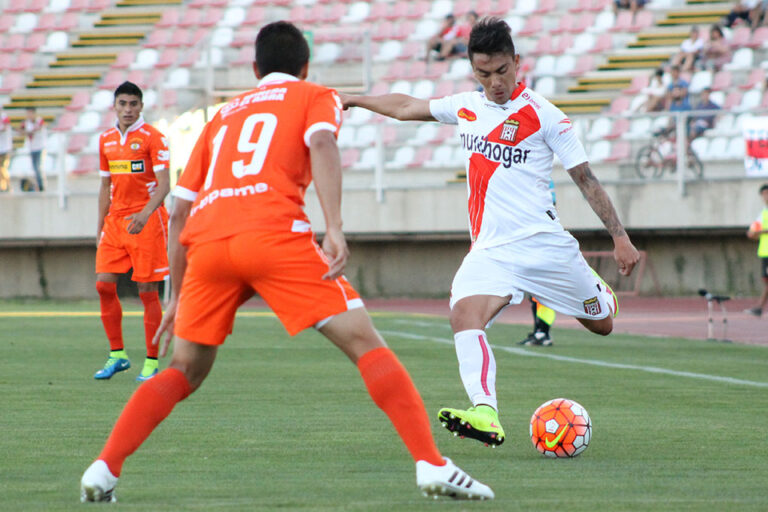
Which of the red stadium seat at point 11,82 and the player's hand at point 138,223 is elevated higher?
the red stadium seat at point 11,82

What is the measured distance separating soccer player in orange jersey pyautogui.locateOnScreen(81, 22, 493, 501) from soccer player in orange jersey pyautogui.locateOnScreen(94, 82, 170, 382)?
5.66 metres

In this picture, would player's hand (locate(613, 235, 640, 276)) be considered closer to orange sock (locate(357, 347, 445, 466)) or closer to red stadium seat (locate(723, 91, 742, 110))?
orange sock (locate(357, 347, 445, 466))

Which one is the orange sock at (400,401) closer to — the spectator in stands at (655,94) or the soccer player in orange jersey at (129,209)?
the soccer player in orange jersey at (129,209)

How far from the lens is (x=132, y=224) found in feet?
33.9

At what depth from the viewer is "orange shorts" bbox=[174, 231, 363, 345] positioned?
4.93 metres

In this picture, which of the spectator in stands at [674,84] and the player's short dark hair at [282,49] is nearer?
the player's short dark hair at [282,49]

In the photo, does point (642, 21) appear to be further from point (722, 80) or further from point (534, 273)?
point (534, 273)

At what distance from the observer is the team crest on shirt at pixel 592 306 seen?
23.9 ft

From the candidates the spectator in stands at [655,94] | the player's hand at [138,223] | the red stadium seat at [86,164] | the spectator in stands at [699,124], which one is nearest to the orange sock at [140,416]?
the player's hand at [138,223]

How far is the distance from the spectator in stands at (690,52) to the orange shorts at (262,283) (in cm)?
2167

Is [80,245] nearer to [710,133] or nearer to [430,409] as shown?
[710,133]

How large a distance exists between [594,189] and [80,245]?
66.5 ft

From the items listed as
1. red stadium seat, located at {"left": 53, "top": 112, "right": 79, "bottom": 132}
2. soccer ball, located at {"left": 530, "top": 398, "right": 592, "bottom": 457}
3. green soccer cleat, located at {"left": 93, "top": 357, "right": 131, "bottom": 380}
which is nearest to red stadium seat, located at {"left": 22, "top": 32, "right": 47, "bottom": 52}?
red stadium seat, located at {"left": 53, "top": 112, "right": 79, "bottom": 132}

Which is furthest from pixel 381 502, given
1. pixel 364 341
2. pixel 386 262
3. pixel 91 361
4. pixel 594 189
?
pixel 386 262
